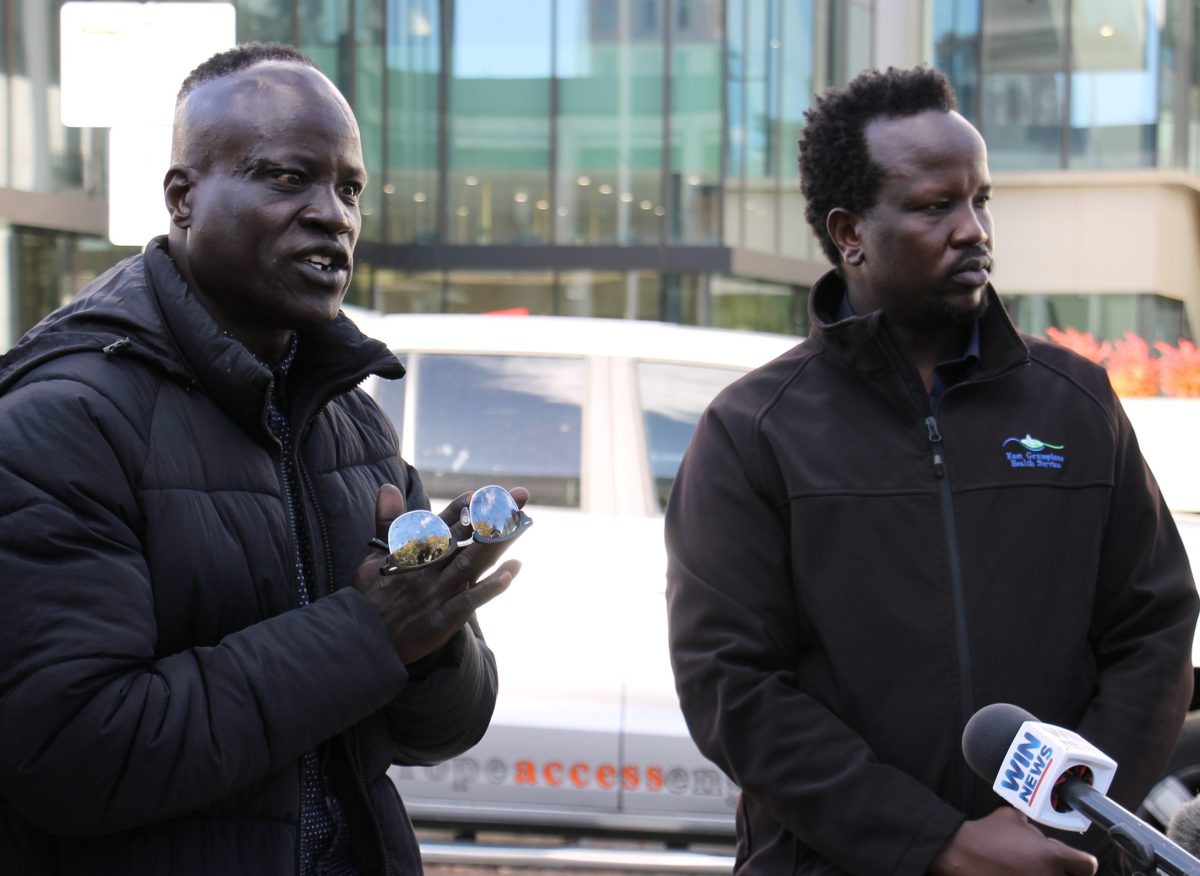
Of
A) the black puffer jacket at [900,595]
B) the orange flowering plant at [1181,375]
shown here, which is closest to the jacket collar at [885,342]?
the black puffer jacket at [900,595]

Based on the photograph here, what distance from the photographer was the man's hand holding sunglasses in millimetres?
2053

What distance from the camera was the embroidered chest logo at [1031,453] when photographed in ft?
8.65

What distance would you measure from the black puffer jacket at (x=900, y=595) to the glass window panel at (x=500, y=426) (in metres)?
3.00

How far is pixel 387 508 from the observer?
2193mm

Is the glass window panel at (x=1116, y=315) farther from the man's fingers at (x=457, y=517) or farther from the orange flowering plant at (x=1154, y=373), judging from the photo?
the man's fingers at (x=457, y=517)

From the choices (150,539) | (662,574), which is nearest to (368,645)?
(150,539)

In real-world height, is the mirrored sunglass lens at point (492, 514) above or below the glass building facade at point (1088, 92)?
below

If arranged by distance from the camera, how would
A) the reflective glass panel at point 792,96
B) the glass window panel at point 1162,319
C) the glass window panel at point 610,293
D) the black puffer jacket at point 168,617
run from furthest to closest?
1. the glass window panel at point 1162,319
2. the reflective glass panel at point 792,96
3. the glass window panel at point 610,293
4. the black puffer jacket at point 168,617

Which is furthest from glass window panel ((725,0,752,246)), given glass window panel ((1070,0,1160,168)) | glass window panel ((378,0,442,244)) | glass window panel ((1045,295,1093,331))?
glass window panel ((1045,295,1093,331))

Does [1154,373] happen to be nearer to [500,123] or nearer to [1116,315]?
[500,123]

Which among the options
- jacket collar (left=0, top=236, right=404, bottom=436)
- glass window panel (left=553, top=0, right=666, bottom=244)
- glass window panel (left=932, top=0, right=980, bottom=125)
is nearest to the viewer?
jacket collar (left=0, top=236, right=404, bottom=436)

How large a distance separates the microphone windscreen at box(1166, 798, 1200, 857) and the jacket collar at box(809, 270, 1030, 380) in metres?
0.79

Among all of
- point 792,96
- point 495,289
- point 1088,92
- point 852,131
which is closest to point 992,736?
point 852,131

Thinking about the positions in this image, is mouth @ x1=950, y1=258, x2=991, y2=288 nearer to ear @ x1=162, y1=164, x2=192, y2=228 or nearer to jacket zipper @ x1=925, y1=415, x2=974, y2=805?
jacket zipper @ x1=925, y1=415, x2=974, y2=805
